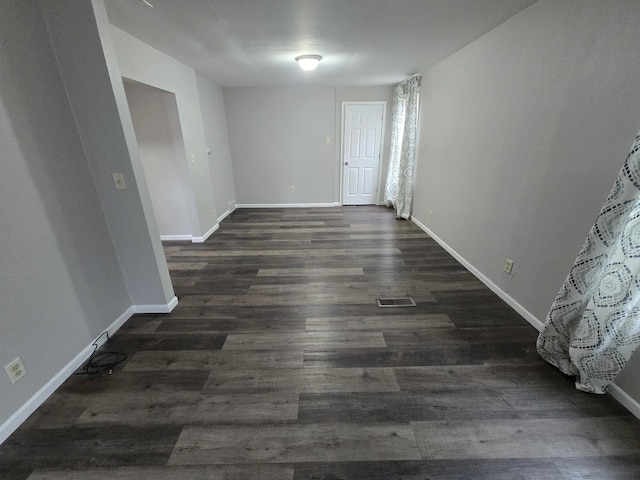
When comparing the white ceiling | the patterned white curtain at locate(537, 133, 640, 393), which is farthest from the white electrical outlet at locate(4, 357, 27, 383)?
the patterned white curtain at locate(537, 133, 640, 393)

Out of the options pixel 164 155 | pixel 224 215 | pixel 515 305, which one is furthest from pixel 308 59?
pixel 515 305

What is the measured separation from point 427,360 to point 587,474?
81 centimetres

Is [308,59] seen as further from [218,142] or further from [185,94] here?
[218,142]

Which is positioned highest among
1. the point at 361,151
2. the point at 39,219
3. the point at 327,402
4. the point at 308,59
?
the point at 308,59

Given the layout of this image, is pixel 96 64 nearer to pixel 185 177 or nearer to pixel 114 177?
pixel 114 177

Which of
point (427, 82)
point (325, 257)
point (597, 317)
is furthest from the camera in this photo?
point (427, 82)

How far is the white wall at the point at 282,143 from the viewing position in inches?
204

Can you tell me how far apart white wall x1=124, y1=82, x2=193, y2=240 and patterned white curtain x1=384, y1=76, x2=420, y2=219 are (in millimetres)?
3511

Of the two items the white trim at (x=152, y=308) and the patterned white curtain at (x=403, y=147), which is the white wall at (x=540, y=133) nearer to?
the patterned white curtain at (x=403, y=147)

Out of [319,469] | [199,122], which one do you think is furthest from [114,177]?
[199,122]

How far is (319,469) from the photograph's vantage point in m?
1.23

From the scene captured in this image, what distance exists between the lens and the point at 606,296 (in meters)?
1.40

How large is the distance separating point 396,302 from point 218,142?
14.0 feet

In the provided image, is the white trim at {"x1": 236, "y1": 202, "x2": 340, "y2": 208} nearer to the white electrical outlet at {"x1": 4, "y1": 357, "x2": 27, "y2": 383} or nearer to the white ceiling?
the white ceiling
